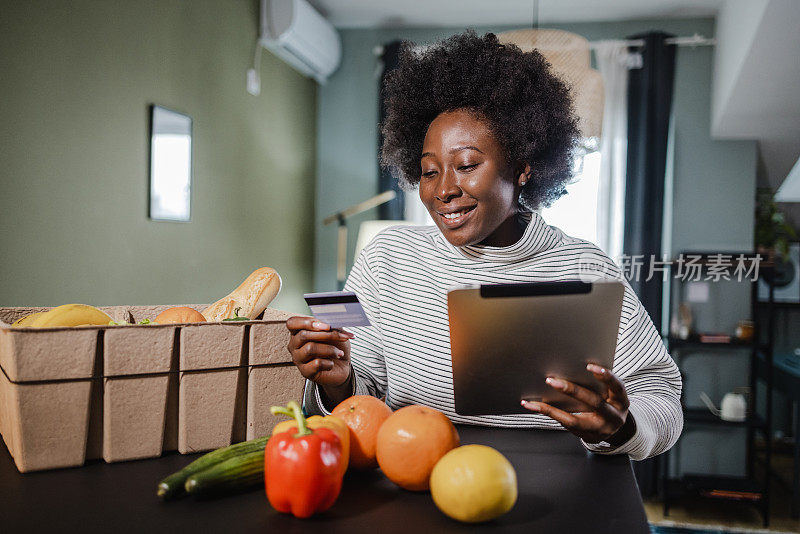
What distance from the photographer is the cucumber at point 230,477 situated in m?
0.71

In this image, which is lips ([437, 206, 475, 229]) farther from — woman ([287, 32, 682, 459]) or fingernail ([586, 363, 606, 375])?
fingernail ([586, 363, 606, 375])

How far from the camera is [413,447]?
729 millimetres

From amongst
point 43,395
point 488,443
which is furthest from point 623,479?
point 43,395

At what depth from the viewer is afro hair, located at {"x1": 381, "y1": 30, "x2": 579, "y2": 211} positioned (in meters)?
1.26

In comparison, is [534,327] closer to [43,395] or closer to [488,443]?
[488,443]

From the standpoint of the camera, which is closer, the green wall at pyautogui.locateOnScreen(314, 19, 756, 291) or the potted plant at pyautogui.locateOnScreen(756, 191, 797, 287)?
the green wall at pyautogui.locateOnScreen(314, 19, 756, 291)

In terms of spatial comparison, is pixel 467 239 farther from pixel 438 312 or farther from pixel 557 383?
pixel 557 383

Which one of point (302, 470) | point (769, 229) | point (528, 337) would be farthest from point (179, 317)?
point (769, 229)

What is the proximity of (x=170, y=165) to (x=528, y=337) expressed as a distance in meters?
2.20

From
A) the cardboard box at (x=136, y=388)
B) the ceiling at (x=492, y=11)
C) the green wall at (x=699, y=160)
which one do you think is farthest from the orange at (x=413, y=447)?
the green wall at (x=699, y=160)

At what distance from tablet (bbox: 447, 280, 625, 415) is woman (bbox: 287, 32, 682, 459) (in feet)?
0.79

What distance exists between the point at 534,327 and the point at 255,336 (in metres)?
0.40

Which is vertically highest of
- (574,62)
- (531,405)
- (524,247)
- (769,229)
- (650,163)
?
(574,62)

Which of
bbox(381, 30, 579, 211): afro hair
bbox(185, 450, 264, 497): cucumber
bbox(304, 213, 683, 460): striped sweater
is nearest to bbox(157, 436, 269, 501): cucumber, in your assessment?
bbox(185, 450, 264, 497): cucumber
